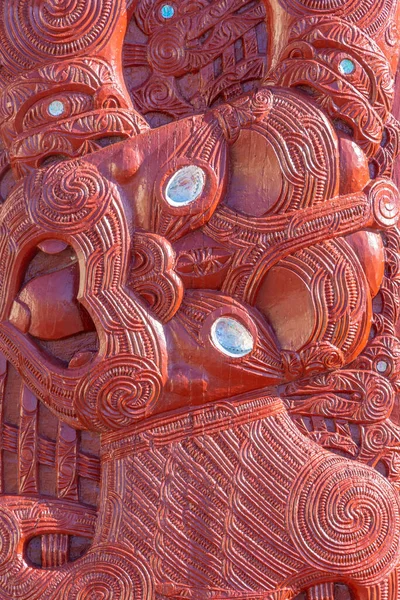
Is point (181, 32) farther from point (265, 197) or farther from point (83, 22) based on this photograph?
point (265, 197)

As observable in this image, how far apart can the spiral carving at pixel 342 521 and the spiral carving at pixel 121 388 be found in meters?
0.70

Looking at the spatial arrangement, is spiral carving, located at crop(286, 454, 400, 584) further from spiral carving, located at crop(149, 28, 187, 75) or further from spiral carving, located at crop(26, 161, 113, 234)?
spiral carving, located at crop(149, 28, 187, 75)

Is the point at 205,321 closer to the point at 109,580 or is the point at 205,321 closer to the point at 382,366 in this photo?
the point at 382,366

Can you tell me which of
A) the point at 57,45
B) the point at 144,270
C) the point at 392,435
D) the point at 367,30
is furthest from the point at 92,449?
the point at 367,30

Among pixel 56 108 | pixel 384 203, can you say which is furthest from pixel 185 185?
pixel 384 203

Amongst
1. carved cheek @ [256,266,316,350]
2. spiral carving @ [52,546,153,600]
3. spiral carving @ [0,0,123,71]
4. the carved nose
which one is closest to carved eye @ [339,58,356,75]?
carved cheek @ [256,266,316,350]

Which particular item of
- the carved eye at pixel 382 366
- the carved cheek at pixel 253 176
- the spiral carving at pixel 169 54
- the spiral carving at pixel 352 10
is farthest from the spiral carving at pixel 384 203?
the spiral carving at pixel 169 54

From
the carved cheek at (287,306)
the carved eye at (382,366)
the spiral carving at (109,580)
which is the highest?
the carved cheek at (287,306)

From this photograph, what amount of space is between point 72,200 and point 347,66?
1.31 metres

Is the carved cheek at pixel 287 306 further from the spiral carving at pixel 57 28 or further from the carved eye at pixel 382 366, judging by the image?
the spiral carving at pixel 57 28

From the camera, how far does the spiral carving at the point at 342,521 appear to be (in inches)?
191

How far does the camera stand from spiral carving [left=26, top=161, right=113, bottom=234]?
5.12m

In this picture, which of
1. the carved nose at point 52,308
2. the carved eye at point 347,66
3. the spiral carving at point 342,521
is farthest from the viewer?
the carved eye at point 347,66

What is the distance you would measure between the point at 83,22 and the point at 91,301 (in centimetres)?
127
